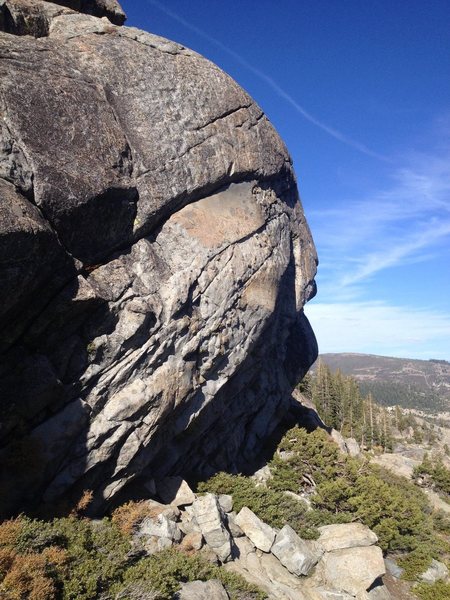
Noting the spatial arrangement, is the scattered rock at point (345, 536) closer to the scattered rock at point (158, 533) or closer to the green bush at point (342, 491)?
the green bush at point (342, 491)

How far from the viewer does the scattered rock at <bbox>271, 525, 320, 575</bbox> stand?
70.5 ft

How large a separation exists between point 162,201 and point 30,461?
13088 millimetres

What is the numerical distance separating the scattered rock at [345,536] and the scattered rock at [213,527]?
24.4ft

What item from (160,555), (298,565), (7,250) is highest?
(7,250)

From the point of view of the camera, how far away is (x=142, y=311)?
18031mm

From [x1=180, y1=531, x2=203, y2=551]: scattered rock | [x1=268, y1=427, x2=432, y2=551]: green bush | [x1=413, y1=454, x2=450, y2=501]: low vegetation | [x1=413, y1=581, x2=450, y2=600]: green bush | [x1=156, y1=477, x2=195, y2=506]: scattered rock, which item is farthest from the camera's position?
[x1=413, y1=454, x2=450, y2=501]: low vegetation

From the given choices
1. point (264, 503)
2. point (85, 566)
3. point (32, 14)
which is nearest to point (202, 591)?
point (85, 566)

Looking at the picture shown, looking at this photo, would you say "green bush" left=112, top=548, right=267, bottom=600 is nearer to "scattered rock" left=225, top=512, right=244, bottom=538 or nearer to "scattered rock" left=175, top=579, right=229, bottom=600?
"scattered rock" left=175, top=579, right=229, bottom=600

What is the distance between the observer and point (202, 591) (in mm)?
15742

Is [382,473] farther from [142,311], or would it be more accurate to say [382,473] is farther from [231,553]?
[142,311]

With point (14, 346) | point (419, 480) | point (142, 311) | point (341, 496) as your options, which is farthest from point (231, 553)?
point (419, 480)

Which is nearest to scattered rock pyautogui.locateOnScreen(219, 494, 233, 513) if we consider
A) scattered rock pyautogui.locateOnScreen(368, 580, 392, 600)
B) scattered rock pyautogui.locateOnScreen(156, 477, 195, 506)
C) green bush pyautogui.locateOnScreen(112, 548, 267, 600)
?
scattered rock pyautogui.locateOnScreen(156, 477, 195, 506)

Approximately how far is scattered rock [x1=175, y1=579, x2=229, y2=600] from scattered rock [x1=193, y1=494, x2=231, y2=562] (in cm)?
313

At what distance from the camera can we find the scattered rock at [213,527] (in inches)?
786
